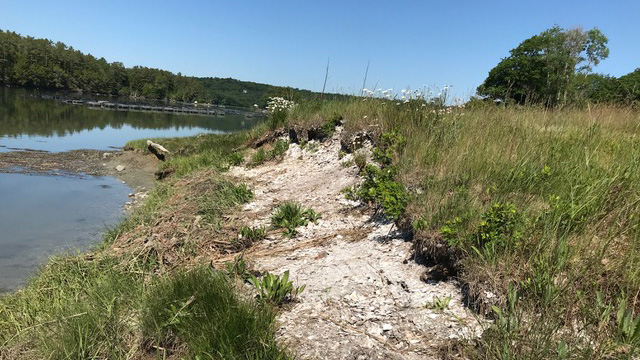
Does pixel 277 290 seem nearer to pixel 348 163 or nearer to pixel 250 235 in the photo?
pixel 250 235

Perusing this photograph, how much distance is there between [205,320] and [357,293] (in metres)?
1.50

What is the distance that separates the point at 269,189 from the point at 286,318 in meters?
5.70

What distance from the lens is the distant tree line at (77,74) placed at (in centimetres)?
11900

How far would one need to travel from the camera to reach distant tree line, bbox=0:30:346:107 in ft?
390

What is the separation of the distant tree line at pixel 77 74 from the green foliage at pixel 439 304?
3716 inches

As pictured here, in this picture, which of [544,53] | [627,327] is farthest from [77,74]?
[627,327]

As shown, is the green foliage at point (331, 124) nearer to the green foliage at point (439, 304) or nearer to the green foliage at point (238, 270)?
the green foliage at point (238, 270)

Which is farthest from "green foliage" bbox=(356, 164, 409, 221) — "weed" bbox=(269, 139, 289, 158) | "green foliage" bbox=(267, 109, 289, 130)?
"green foliage" bbox=(267, 109, 289, 130)

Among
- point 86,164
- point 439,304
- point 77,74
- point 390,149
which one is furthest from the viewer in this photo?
point 77,74

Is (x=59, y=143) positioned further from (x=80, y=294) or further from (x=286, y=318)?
(x=286, y=318)

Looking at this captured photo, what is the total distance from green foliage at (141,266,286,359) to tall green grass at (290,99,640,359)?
1.72 m

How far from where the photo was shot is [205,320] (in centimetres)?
307

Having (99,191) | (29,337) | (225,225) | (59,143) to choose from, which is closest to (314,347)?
(29,337)

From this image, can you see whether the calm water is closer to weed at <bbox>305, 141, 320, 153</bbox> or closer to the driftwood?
the driftwood
